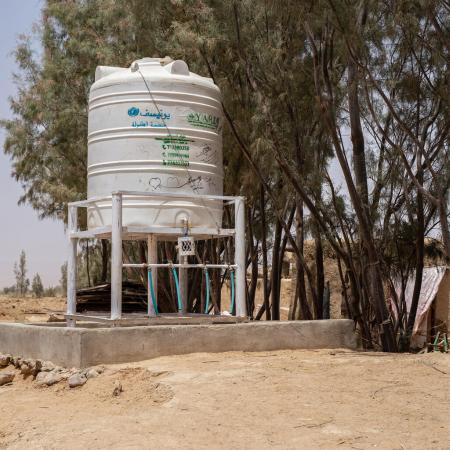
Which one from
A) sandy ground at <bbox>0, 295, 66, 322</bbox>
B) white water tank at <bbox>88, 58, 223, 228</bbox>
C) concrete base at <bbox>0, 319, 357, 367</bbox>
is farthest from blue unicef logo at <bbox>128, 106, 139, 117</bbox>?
sandy ground at <bbox>0, 295, 66, 322</bbox>

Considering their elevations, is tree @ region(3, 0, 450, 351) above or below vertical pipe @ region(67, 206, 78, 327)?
above

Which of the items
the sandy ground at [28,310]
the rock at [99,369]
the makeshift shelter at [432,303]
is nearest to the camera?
the rock at [99,369]

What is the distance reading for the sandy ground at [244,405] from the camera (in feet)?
17.1

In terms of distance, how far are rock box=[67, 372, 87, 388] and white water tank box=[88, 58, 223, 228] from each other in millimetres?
1889

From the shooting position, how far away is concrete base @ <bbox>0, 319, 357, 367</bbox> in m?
7.64

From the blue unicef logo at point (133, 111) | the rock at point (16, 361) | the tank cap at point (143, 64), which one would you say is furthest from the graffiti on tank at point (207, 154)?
the rock at point (16, 361)

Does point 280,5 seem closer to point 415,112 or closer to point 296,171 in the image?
point 296,171

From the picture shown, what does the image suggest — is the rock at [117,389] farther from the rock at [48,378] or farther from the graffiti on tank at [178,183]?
the graffiti on tank at [178,183]

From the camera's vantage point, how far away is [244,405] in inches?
235

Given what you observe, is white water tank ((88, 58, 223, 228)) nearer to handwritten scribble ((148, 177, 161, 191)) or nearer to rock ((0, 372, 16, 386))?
handwritten scribble ((148, 177, 161, 191))

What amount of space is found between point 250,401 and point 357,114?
285 inches

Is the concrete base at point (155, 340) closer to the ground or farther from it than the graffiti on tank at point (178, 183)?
closer to the ground

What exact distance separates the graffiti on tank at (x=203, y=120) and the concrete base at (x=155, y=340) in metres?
2.35

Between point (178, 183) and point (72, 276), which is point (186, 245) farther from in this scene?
point (72, 276)
